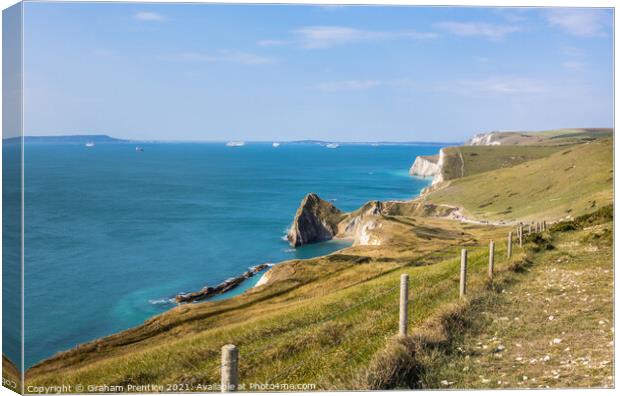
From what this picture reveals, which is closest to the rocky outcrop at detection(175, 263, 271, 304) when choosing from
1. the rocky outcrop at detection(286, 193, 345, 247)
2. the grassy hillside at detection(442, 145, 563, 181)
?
the rocky outcrop at detection(286, 193, 345, 247)

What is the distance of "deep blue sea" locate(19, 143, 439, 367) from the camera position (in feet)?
147

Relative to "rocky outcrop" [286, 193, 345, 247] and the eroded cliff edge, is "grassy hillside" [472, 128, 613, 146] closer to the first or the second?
the eroded cliff edge

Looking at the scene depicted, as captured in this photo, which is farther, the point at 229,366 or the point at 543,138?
the point at 543,138

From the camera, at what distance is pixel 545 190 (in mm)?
55000

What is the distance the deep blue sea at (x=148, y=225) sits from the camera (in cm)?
4481

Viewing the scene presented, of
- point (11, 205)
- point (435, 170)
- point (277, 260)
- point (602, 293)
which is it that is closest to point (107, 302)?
point (277, 260)

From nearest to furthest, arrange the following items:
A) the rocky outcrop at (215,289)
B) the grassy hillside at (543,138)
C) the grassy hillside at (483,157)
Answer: the rocky outcrop at (215,289)
the grassy hillside at (543,138)
the grassy hillside at (483,157)

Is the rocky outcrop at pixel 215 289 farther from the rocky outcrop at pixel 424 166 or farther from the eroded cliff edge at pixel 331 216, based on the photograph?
the rocky outcrop at pixel 424 166

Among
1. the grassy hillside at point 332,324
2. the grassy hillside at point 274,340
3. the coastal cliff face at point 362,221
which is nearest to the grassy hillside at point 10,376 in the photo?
the grassy hillside at point 332,324

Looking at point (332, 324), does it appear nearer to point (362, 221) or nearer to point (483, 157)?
point (362, 221)

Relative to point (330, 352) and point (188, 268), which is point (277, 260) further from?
point (330, 352)

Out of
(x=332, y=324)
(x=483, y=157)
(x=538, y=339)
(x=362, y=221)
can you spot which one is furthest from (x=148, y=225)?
(x=483, y=157)

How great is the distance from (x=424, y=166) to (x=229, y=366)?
568 feet

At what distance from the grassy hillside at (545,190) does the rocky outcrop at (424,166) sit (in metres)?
67.3
